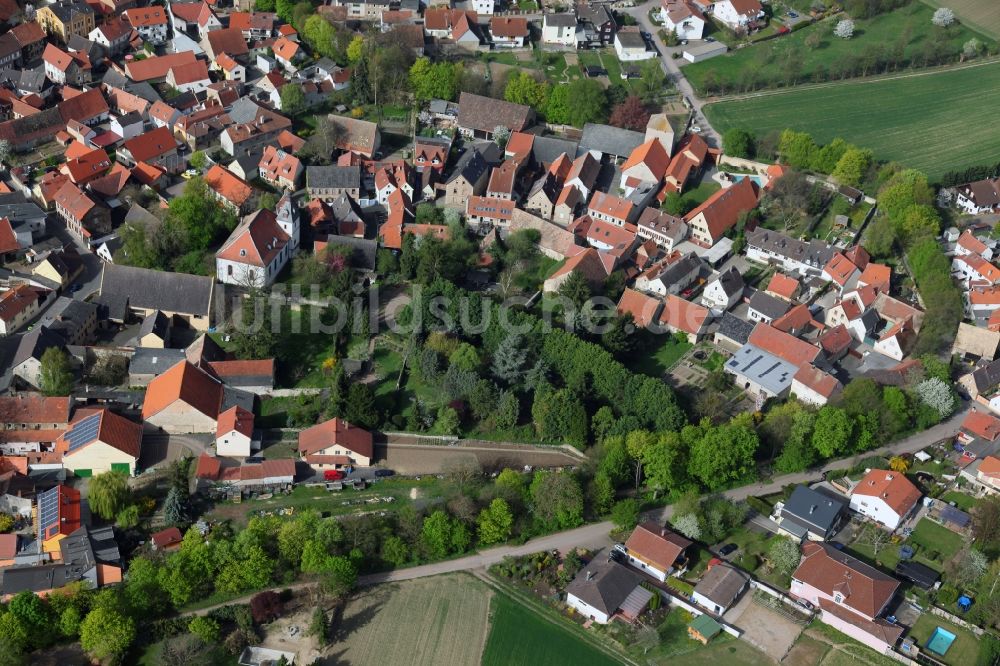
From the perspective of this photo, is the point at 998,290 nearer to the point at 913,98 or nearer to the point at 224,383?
the point at 913,98

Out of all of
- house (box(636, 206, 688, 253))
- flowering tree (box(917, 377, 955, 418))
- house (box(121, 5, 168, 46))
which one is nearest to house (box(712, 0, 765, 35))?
house (box(636, 206, 688, 253))

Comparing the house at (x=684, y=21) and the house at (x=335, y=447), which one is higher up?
the house at (x=684, y=21)

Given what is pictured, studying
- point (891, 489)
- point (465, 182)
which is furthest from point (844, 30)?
point (891, 489)

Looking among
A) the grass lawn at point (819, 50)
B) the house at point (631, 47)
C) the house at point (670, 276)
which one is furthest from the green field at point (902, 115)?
the house at point (670, 276)

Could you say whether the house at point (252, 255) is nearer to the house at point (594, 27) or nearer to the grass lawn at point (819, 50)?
the house at point (594, 27)

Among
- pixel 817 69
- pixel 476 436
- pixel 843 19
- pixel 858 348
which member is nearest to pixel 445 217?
pixel 476 436

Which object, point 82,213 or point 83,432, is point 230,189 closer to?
point 82,213

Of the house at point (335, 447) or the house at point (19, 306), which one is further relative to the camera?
the house at point (19, 306)

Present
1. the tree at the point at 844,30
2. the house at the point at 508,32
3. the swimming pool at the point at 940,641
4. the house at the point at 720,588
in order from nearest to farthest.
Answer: the swimming pool at the point at 940,641 → the house at the point at 720,588 → the house at the point at 508,32 → the tree at the point at 844,30
